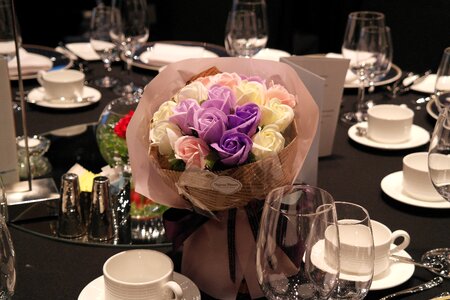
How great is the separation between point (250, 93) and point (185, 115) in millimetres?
109

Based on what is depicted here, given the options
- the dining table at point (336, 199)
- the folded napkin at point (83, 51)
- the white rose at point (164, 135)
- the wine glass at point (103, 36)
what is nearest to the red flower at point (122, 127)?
the dining table at point (336, 199)

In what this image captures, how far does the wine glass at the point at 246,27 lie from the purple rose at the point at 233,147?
118 cm

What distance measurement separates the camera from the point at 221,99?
1.14 metres

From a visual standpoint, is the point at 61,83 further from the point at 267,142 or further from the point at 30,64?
the point at 267,142

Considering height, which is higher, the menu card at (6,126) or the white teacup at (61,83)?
the menu card at (6,126)

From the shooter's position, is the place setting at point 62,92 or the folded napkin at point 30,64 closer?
the place setting at point 62,92

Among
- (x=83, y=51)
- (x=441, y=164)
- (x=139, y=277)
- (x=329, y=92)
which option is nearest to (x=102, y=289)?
(x=139, y=277)

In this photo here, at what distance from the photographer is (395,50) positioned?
132 inches

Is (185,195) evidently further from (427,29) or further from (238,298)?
(427,29)

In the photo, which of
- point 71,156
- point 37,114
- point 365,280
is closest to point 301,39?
point 37,114

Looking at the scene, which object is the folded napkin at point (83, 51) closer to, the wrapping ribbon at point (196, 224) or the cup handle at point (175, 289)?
the wrapping ribbon at point (196, 224)

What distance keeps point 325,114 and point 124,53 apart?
80 cm

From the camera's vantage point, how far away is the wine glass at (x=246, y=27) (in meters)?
2.23

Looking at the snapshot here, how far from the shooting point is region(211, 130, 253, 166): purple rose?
1086 millimetres
